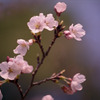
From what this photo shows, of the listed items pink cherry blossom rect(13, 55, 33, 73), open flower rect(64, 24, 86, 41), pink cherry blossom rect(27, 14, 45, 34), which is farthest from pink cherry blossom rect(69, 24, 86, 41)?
pink cherry blossom rect(13, 55, 33, 73)

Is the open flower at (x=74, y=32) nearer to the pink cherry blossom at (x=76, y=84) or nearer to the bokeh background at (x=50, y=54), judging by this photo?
the pink cherry blossom at (x=76, y=84)

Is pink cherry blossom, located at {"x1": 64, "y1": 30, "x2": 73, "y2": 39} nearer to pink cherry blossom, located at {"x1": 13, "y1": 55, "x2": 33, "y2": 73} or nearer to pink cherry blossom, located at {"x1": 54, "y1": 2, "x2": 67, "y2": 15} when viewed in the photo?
pink cherry blossom, located at {"x1": 54, "y1": 2, "x2": 67, "y2": 15}

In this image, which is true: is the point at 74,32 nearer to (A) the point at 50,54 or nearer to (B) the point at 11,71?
(B) the point at 11,71

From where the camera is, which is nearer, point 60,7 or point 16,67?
point 16,67

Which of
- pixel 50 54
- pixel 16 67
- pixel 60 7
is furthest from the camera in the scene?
pixel 50 54

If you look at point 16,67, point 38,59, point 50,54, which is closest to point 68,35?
point 38,59

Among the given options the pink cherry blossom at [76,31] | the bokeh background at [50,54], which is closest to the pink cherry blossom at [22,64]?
the pink cherry blossom at [76,31]

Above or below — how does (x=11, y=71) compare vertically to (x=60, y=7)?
below

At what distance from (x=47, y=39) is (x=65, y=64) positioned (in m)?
0.50

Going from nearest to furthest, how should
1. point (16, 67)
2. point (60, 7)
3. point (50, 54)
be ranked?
point (16, 67) < point (60, 7) < point (50, 54)

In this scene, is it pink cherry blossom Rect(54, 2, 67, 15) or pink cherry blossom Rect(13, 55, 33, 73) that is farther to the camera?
pink cherry blossom Rect(54, 2, 67, 15)

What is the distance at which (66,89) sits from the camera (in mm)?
1077

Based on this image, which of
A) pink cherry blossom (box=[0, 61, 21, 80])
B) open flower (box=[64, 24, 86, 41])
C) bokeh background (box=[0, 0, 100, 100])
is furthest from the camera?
bokeh background (box=[0, 0, 100, 100])

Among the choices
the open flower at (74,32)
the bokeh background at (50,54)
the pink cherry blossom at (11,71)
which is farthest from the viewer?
the bokeh background at (50,54)
